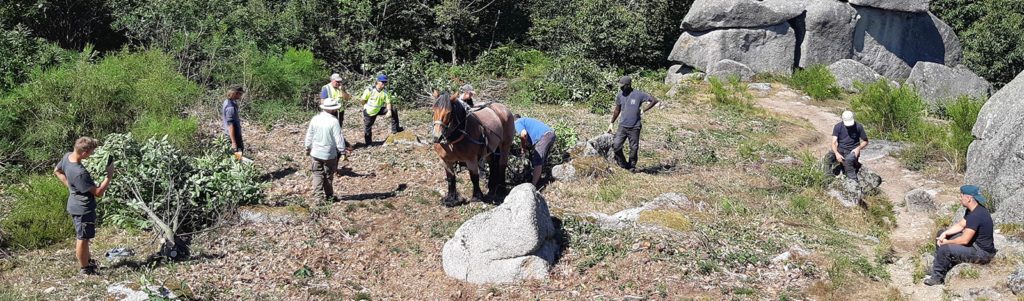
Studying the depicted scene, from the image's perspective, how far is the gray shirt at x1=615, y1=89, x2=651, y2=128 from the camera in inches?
414

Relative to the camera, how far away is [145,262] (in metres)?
7.16

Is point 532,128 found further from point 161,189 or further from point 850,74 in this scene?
point 850,74

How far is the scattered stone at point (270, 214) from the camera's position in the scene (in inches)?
324

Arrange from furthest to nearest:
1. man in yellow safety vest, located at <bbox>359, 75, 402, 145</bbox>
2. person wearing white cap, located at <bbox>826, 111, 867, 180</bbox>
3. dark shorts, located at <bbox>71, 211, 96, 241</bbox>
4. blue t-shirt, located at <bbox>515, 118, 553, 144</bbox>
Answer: man in yellow safety vest, located at <bbox>359, 75, 402, 145</bbox>
person wearing white cap, located at <bbox>826, 111, 867, 180</bbox>
blue t-shirt, located at <bbox>515, 118, 553, 144</bbox>
dark shorts, located at <bbox>71, 211, 96, 241</bbox>

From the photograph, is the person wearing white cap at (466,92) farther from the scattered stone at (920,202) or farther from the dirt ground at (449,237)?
the scattered stone at (920,202)

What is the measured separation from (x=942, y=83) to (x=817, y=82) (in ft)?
11.5

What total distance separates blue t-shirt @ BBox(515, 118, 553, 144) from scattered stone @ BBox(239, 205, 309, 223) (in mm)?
3102

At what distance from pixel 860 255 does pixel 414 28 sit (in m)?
15.5

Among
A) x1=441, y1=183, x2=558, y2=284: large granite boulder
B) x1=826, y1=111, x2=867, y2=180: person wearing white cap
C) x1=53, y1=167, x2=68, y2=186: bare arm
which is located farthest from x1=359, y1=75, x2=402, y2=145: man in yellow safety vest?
x1=826, y1=111, x2=867, y2=180: person wearing white cap

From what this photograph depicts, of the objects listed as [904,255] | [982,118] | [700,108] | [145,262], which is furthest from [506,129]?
[700,108]

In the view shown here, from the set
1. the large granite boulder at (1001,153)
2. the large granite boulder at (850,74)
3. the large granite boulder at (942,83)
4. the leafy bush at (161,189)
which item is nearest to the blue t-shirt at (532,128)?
the leafy bush at (161,189)

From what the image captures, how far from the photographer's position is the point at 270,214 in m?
8.30

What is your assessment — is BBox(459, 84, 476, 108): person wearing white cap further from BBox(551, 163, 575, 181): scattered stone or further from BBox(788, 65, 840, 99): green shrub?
BBox(788, 65, 840, 99): green shrub

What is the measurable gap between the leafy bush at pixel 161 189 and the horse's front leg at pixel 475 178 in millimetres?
2683
